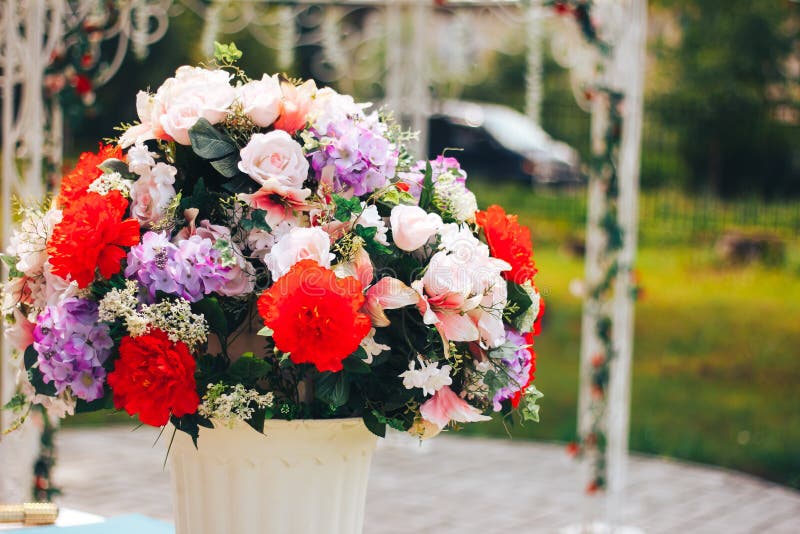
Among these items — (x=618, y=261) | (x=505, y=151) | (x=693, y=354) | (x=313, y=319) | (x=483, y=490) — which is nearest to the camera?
(x=313, y=319)

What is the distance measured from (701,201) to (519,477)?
7623 millimetres

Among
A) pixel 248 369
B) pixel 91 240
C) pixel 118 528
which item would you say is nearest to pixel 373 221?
pixel 248 369

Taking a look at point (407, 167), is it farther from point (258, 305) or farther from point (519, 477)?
point (519, 477)

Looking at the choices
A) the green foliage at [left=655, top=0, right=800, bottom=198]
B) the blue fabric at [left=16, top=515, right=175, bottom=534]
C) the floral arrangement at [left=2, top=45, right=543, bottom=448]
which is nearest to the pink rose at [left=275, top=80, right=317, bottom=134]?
the floral arrangement at [left=2, top=45, right=543, bottom=448]

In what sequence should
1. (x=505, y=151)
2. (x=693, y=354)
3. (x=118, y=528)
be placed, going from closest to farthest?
1. (x=118, y=528)
2. (x=693, y=354)
3. (x=505, y=151)

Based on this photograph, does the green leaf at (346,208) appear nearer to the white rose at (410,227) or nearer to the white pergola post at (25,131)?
the white rose at (410,227)

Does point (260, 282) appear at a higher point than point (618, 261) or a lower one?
lower

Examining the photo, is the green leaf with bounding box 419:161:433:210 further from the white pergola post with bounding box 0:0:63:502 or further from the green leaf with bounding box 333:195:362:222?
the white pergola post with bounding box 0:0:63:502

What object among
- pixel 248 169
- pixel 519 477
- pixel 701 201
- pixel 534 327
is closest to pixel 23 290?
pixel 248 169

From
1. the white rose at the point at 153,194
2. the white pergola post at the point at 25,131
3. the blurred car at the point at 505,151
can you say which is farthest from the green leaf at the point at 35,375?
the blurred car at the point at 505,151

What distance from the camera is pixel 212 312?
1355 millimetres

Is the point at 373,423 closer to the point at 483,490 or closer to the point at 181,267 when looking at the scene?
the point at 181,267

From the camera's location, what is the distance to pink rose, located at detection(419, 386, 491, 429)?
1.40 meters

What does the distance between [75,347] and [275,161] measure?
14.2 inches
